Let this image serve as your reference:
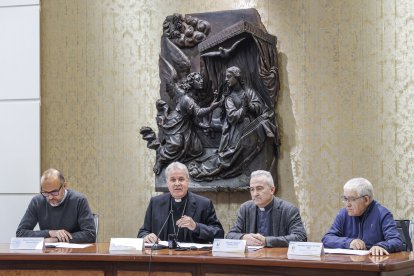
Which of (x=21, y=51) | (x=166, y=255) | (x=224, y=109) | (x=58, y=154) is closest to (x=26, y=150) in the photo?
(x=58, y=154)

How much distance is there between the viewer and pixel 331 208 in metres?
6.45

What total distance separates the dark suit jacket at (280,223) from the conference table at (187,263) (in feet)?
1.57

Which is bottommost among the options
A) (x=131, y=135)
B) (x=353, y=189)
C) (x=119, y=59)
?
(x=353, y=189)

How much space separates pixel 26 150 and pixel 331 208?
9.87ft

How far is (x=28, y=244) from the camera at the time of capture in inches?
197

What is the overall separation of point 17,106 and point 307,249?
4.06 metres

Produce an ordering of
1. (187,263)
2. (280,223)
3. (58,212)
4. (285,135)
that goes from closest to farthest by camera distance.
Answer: (187,263) < (280,223) < (58,212) < (285,135)

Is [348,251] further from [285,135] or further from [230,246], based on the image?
[285,135]

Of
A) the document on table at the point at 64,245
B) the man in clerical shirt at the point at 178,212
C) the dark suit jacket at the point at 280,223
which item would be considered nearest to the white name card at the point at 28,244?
the document on table at the point at 64,245

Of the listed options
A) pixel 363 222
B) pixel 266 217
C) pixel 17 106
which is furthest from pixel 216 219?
pixel 17 106

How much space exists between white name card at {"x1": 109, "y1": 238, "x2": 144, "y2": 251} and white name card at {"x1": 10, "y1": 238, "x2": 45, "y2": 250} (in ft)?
1.63

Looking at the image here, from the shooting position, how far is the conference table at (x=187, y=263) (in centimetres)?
402

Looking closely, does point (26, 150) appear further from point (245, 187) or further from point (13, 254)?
point (13, 254)

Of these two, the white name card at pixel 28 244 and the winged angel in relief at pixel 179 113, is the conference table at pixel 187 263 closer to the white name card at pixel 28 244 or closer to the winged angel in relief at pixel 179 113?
the white name card at pixel 28 244
